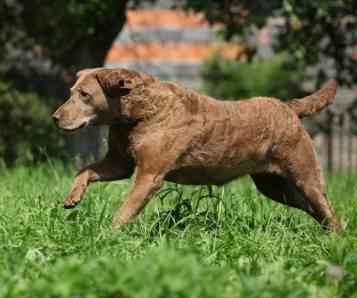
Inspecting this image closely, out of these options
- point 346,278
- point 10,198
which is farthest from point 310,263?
point 10,198

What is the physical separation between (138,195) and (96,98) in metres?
0.71

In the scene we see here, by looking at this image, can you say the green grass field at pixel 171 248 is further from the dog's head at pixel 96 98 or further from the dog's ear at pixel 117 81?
the dog's ear at pixel 117 81

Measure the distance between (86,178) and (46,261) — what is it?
1.16 m

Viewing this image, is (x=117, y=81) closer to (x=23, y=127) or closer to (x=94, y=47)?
(x=94, y=47)

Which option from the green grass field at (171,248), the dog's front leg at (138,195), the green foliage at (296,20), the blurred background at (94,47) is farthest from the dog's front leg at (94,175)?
the green foliage at (296,20)

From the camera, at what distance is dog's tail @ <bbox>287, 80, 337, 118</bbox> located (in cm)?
799

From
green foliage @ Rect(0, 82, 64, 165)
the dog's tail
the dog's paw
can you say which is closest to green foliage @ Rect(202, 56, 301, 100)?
green foliage @ Rect(0, 82, 64, 165)

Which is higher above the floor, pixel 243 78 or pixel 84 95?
pixel 84 95

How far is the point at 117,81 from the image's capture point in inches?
269

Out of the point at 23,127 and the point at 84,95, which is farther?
the point at 23,127

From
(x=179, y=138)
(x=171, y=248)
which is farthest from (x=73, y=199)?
(x=171, y=248)

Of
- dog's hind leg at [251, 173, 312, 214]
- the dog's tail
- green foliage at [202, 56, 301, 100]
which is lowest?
green foliage at [202, 56, 301, 100]

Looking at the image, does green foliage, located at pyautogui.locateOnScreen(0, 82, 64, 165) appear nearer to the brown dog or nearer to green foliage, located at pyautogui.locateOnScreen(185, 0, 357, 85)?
green foliage, located at pyautogui.locateOnScreen(185, 0, 357, 85)

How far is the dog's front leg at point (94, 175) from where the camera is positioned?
679 centimetres
